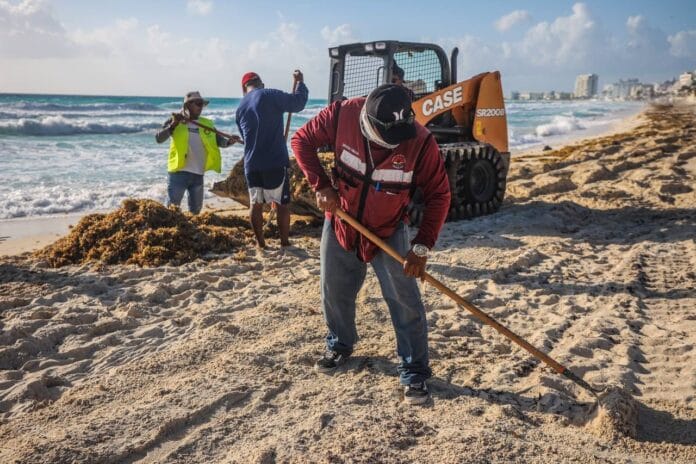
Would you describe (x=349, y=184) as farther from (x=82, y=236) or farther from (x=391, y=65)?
(x=391, y=65)

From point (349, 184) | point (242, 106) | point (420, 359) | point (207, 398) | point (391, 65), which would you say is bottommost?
point (207, 398)

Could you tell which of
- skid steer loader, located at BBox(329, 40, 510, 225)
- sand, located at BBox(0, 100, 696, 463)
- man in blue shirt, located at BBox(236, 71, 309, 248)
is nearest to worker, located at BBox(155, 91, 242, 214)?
man in blue shirt, located at BBox(236, 71, 309, 248)

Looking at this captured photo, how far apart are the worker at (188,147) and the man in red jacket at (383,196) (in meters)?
3.56

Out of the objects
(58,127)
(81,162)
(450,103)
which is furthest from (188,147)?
(58,127)

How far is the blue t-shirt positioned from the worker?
0.97 metres

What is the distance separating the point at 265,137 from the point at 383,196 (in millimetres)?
2943

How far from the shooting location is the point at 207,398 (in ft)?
10.9

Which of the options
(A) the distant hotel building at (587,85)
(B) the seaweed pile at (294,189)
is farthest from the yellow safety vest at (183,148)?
(A) the distant hotel building at (587,85)

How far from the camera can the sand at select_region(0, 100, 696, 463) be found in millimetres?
2914

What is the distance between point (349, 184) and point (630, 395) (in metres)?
1.98

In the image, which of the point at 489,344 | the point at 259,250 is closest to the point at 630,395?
the point at 489,344

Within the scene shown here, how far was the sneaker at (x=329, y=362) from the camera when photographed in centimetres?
367

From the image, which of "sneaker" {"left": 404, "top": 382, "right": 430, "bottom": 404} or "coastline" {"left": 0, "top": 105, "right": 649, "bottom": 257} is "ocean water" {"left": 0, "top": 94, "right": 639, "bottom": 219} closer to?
"coastline" {"left": 0, "top": 105, "right": 649, "bottom": 257}

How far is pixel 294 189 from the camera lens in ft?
23.7
